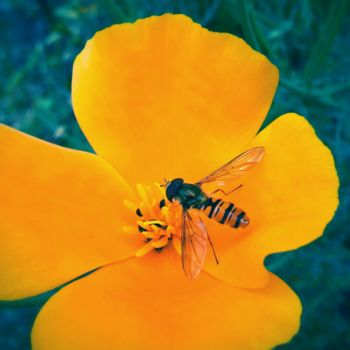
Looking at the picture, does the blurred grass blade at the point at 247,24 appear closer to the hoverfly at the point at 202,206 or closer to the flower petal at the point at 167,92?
the flower petal at the point at 167,92

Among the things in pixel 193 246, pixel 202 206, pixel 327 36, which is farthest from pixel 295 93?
pixel 193 246

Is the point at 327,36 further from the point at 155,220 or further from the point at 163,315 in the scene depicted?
the point at 163,315

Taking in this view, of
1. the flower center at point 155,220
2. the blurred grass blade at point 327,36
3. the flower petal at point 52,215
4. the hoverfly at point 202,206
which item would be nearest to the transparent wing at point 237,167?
the hoverfly at point 202,206

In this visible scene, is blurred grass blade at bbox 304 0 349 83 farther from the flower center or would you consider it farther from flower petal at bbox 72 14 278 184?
the flower center

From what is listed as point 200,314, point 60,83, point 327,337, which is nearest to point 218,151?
point 200,314

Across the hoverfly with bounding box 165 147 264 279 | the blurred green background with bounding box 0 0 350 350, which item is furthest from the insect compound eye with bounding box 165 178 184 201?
the blurred green background with bounding box 0 0 350 350

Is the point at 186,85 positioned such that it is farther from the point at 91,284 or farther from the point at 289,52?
the point at 289,52
